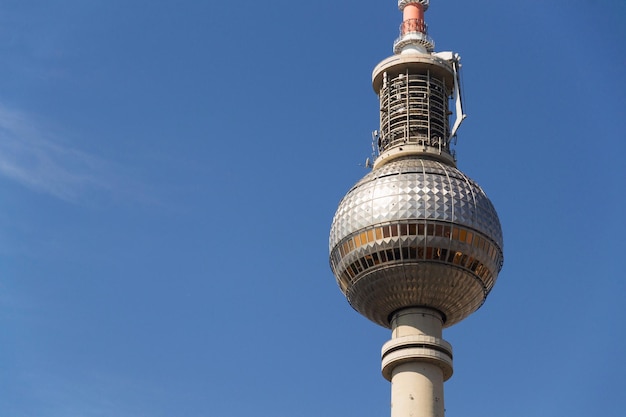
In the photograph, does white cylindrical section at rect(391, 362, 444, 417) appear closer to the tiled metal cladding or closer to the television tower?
the television tower

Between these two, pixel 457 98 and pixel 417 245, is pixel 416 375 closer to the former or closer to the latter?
pixel 417 245

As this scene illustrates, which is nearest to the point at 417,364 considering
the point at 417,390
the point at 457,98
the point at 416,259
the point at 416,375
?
the point at 416,375

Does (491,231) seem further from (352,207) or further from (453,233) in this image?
(352,207)

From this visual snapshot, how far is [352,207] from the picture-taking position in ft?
384

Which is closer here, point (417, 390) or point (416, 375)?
point (417, 390)

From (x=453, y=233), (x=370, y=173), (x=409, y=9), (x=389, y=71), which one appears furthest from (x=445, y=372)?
(x=409, y=9)

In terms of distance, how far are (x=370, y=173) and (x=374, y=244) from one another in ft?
31.6

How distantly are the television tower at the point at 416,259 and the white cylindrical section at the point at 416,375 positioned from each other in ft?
0.29

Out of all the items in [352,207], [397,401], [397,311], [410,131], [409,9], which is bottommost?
[397,401]

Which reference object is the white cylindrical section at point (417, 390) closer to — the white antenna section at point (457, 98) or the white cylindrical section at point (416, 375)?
the white cylindrical section at point (416, 375)

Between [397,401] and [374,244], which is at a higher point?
[374,244]

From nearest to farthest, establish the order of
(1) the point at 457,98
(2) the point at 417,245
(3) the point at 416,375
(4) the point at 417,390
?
(4) the point at 417,390 < (3) the point at 416,375 < (2) the point at 417,245 < (1) the point at 457,98

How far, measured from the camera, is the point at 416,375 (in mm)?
112000

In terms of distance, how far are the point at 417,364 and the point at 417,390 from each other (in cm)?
255
